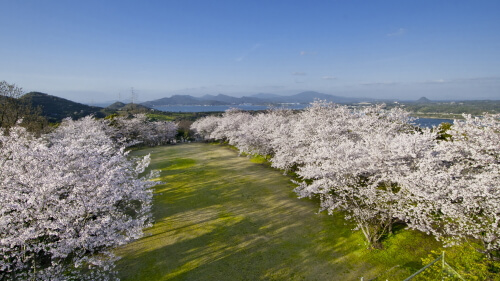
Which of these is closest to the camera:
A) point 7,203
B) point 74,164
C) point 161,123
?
point 7,203

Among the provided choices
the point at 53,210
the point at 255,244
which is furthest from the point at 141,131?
the point at 53,210

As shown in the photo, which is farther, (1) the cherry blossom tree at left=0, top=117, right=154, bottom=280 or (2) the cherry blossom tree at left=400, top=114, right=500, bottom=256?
(2) the cherry blossom tree at left=400, top=114, right=500, bottom=256

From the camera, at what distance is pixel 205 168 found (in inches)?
1297

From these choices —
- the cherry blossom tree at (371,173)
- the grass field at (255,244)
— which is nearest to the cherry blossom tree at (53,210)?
the grass field at (255,244)

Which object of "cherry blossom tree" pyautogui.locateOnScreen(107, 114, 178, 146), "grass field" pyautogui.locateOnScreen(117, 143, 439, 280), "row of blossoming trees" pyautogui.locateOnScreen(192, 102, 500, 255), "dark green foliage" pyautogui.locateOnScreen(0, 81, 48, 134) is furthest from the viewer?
"cherry blossom tree" pyautogui.locateOnScreen(107, 114, 178, 146)

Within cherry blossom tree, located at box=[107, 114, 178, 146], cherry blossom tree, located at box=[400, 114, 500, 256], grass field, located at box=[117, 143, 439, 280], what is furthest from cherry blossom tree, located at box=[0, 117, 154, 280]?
cherry blossom tree, located at box=[107, 114, 178, 146]

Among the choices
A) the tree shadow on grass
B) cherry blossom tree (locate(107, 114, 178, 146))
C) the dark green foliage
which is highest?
the dark green foliage

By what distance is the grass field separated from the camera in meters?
12.1

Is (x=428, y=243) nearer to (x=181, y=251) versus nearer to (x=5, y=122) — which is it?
(x=181, y=251)

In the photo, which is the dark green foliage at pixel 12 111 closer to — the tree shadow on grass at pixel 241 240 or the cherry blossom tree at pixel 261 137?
the tree shadow on grass at pixel 241 240

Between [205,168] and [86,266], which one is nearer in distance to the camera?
[86,266]

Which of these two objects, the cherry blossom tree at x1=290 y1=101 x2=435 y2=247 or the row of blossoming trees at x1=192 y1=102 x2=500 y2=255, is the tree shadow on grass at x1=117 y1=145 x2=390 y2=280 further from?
the row of blossoming trees at x1=192 y1=102 x2=500 y2=255

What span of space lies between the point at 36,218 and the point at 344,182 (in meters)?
15.7

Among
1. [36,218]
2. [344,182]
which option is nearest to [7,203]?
[36,218]
